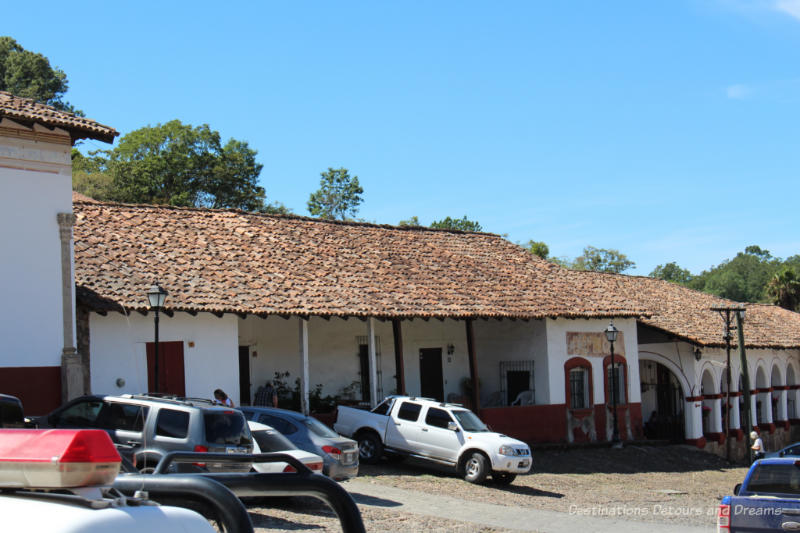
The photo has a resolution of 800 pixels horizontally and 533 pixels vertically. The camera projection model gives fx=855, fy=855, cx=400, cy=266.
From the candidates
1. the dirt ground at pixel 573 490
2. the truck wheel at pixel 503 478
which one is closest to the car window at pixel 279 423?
the dirt ground at pixel 573 490

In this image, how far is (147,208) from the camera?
2467 cm

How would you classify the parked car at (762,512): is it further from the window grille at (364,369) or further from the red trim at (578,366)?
the window grille at (364,369)

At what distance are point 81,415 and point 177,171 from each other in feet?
125

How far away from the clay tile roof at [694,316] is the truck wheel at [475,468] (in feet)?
40.2

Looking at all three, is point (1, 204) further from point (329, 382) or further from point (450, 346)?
point (450, 346)

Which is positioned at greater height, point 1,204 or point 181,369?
point 1,204

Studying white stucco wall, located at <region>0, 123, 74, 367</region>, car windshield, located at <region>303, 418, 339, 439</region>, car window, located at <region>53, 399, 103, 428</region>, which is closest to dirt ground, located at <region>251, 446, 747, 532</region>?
car windshield, located at <region>303, 418, 339, 439</region>

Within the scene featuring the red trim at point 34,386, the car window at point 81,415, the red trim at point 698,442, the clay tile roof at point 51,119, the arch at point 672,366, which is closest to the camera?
the car window at point 81,415

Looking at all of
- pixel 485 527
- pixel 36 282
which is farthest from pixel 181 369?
pixel 485 527

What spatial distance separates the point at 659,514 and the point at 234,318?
35.0 ft

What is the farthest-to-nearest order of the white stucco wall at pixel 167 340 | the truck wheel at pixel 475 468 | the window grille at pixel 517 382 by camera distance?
the window grille at pixel 517 382 → the white stucco wall at pixel 167 340 → the truck wheel at pixel 475 468

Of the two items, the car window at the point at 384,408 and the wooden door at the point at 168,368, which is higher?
the wooden door at the point at 168,368

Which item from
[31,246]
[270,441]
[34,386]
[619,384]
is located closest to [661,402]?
[619,384]

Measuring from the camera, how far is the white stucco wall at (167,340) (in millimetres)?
18875
